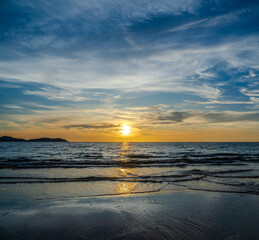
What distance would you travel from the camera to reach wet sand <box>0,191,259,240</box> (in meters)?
5.52

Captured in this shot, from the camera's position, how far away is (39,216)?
6855 millimetres

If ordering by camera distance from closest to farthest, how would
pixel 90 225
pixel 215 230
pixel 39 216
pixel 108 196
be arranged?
pixel 215 230, pixel 90 225, pixel 39 216, pixel 108 196

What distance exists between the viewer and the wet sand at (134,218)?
18.1 feet

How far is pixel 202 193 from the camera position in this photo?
33.0 feet

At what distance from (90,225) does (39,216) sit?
6.83 feet

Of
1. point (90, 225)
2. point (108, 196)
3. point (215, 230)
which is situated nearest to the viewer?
point (215, 230)

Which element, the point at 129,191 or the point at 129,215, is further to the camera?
the point at 129,191

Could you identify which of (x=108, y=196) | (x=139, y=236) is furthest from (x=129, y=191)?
(x=139, y=236)

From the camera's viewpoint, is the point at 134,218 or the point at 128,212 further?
the point at 128,212

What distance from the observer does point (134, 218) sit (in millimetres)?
6641

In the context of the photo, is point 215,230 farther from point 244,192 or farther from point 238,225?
point 244,192

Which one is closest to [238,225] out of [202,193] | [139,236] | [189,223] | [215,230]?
[215,230]

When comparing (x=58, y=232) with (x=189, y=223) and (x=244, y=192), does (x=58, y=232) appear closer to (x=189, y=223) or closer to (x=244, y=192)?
(x=189, y=223)

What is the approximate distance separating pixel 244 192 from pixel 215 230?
5.82 metres
